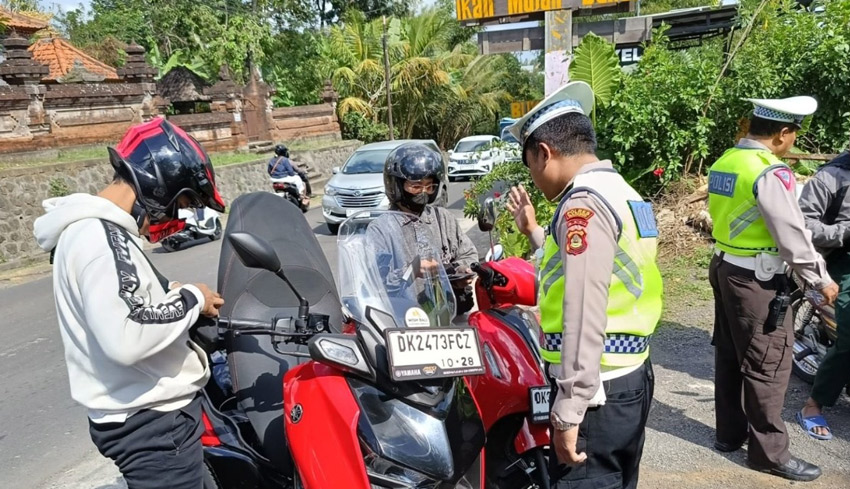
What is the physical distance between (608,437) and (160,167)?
1.71m

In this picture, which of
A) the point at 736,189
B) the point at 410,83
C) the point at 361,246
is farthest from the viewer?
the point at 410,83

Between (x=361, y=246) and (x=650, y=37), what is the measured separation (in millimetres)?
6695

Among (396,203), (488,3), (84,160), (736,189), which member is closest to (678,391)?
(736,189)

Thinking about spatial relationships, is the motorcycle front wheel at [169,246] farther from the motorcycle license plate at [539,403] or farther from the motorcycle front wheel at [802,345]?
the motorcycle license plate at [539,403]

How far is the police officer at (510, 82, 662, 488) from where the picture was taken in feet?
5.98

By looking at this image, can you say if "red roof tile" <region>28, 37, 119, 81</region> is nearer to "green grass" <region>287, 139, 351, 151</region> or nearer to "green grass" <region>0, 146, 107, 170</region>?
"green grass" <region>287, 139, 351, 151</region>

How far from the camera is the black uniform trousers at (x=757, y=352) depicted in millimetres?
2986

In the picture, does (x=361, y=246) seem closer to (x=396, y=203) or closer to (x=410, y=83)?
(x=396, y=203)

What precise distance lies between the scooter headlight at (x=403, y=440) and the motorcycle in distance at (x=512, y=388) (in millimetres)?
480

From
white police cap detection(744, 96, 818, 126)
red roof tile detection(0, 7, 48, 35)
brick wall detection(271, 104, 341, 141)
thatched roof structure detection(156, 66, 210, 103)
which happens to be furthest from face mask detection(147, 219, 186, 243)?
red roof tile detection(0, 7, 48, 35)

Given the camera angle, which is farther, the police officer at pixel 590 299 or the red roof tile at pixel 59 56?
the red roof tile at pixel 59 56

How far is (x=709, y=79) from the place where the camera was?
727cm

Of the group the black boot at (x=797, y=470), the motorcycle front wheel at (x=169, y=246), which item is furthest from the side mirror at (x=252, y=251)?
the motorcycle front wheel at (x=169, y=246)

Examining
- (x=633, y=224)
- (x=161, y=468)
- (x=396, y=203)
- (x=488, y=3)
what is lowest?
(x=161, y=468)
